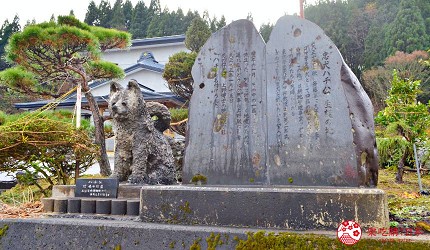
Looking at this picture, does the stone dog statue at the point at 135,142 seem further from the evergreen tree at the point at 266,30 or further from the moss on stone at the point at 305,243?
the evergreen tree at the point at 266,30

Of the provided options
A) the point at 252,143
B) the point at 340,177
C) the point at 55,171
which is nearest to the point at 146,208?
the point at 252,143

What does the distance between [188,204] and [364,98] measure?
2030mm

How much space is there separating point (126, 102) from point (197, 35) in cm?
1117

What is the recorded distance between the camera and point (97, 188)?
3.98 meters

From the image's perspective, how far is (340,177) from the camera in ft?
11.1

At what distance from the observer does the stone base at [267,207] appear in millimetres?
2729

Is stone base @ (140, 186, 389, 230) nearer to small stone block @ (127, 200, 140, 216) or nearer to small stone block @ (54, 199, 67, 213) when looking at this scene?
small stone block @ (127, 200, 140, 216)

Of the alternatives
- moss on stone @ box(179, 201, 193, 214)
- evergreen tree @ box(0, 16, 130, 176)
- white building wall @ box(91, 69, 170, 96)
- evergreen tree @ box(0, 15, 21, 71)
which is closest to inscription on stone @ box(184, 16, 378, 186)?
moss on stone @ box(179, 201, 193, 214)

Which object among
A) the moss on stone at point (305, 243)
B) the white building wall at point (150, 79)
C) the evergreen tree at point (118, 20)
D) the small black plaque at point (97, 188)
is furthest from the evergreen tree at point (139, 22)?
the moss on stone at point (305, 243)

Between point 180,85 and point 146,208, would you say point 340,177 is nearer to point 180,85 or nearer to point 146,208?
point 146,208

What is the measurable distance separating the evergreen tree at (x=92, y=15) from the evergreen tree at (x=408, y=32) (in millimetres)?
27805

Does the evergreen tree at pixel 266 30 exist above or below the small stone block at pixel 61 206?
above

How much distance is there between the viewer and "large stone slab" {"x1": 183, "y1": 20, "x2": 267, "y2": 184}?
153 inches

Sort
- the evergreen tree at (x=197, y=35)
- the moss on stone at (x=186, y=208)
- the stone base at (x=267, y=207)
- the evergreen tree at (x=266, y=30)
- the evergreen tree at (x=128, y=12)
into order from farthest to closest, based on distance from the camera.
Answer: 1. the evergreen tree at (x=128, y=12)
2. the evergreen tree at (x=266, y=30)
3. the evergreen tree at (x=197, y=35)
4. the moss on stone at (x=186, y=208)
5. the stone base at (x=267, y=207)
